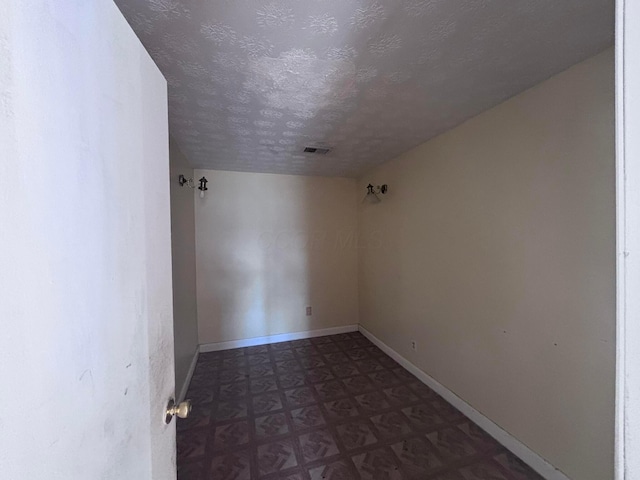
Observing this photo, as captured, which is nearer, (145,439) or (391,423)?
(145,439)

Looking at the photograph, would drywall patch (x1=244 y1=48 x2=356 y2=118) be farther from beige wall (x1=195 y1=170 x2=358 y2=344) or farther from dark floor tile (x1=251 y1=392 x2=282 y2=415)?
dark floor tile (x1=251 y1=392 x2=282 y2=415)

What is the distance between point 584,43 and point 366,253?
256cm

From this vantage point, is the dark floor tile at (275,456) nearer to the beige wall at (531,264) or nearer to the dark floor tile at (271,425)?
the dark floor tile at (271,425)

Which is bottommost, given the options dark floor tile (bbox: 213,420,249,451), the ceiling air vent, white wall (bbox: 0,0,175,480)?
dark floor tile (bbox: 213,420,249,451)

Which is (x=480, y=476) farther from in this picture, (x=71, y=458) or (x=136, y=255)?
(x=136, y=255)

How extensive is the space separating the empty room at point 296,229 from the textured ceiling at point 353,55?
0.5 inches

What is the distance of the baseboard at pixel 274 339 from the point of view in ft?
10.0

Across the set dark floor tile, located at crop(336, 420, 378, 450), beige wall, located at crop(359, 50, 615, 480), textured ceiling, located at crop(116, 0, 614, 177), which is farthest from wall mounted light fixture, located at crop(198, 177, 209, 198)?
dark floor tile, located at crop(336, 420, 378, 450)

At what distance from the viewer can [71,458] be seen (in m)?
0.41

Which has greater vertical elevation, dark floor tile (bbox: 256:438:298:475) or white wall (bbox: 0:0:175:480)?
white wall (bbox: 0:0:175:480)

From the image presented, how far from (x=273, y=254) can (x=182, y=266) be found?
118 cm

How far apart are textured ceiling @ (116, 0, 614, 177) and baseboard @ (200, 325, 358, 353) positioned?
8.17 feet

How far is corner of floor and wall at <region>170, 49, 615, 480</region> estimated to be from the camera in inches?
48.2

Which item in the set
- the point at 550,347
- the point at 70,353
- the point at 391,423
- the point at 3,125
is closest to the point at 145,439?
the point at 70,353
